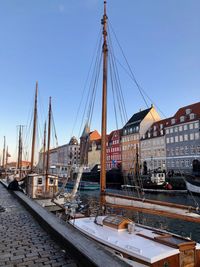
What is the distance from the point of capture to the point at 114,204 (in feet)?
35.9

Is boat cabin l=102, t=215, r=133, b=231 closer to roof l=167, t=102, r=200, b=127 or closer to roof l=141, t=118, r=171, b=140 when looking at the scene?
roof l=167, t=102, r=200, b=127

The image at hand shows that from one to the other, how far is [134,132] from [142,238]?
82601mm

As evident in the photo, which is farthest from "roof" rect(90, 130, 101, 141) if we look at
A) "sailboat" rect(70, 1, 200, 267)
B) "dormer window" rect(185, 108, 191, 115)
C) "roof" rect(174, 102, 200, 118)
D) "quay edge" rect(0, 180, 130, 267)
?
"quay edge" rect(0, 180, 130, 267)

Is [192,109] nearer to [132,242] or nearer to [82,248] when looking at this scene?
[132,242]

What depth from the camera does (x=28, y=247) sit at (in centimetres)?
614

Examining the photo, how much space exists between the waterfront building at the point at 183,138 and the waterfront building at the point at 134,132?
10387mm

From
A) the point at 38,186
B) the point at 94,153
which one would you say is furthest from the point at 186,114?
the point at 94,153

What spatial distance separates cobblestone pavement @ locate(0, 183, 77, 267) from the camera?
16.8 ft

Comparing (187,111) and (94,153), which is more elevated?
(187,111)

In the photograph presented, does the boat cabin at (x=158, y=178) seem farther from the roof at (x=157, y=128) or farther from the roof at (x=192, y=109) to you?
the roof at (x=157, y=128)

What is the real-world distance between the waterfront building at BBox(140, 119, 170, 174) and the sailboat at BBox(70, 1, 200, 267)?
66947mm

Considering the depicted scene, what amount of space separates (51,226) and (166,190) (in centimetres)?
4621

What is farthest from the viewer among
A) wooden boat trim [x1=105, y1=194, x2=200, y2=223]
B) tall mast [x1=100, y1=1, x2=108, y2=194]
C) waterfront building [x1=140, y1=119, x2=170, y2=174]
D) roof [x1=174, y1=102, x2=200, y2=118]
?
waterfront building [x1=140, y1=119, x2=170, y2=174]

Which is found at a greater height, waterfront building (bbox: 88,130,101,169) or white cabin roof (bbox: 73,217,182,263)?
waterfront building (bbox: 88,130,101,169)
